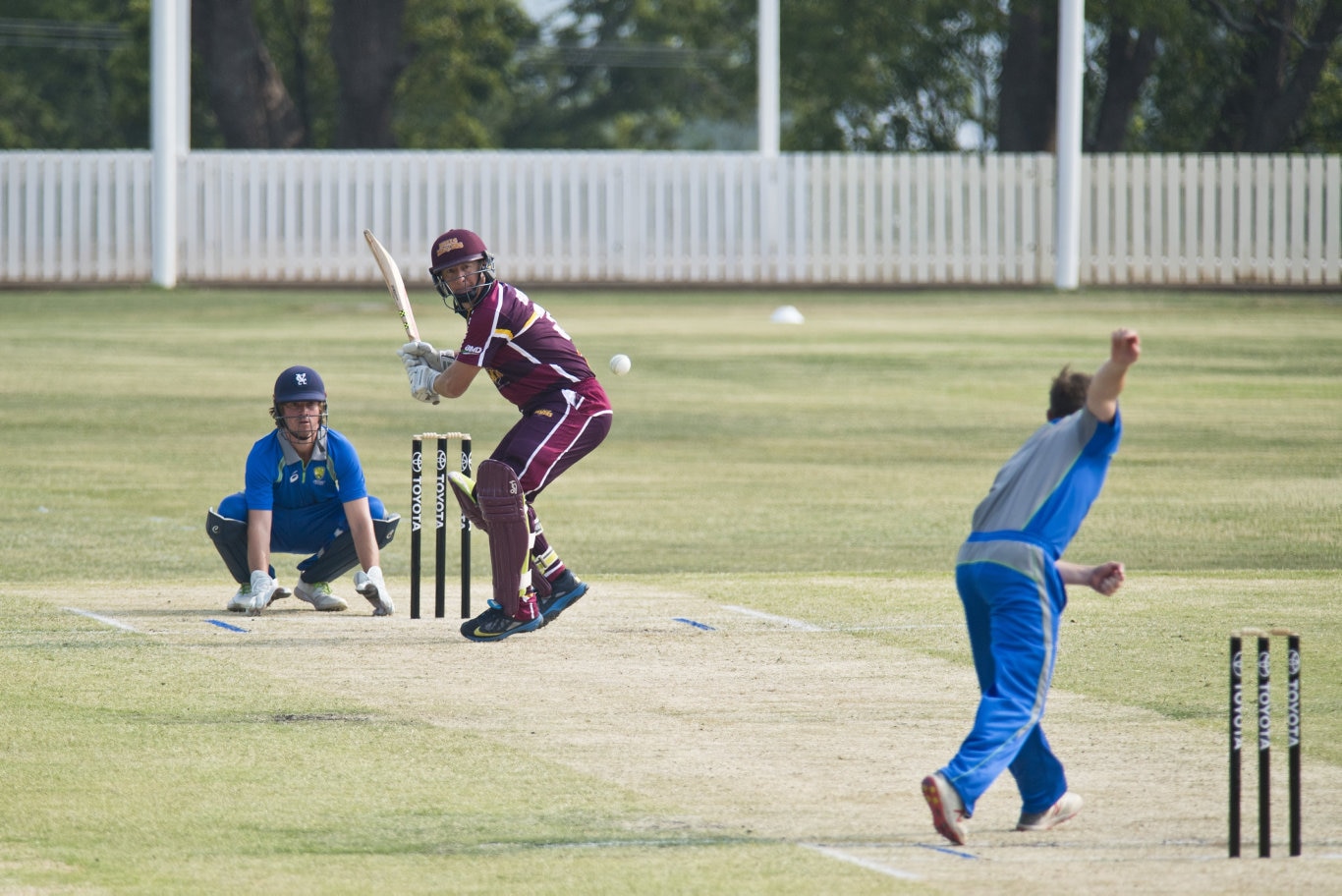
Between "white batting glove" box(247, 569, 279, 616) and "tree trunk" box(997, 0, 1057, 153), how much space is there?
33.8 meters

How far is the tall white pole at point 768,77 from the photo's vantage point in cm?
3744

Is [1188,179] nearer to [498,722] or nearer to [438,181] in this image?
[438,181]

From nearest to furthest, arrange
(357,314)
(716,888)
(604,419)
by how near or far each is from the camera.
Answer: (716,888) < (604,419) < (357,314)

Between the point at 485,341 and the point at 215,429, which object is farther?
the point at 215,429

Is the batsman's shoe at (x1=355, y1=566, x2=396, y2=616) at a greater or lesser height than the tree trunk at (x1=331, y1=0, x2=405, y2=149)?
lesser

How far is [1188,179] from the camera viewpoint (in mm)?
37188

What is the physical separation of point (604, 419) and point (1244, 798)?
3895 mm

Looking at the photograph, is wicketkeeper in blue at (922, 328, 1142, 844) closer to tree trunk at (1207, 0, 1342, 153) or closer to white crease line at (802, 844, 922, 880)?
white crease line at (802, 844, 922, 880)

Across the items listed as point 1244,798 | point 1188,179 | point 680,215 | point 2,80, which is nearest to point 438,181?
point 680,215

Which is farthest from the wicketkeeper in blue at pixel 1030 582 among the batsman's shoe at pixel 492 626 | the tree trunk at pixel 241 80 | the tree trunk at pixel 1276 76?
the tree trunk at pixel 241 80

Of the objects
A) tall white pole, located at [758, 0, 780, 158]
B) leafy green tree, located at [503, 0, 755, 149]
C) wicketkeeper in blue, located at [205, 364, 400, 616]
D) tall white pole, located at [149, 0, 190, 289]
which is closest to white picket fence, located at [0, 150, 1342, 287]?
tall white pole, located at [149, 0, 190, 289]

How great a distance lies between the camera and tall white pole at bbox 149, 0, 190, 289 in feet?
117

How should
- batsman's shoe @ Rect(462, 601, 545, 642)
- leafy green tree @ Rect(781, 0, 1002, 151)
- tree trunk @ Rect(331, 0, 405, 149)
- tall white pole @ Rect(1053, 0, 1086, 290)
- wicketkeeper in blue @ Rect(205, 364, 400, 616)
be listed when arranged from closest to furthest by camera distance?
1. batsman's shoe @ Rect(462, 601, 545, 642)
2. wicketkeeper in blue @ Rect(205, 364, 400, 616)
3. tall white pole @ Rect(1053, 0, 1086, 290)
4. tree trunk @ Rect(331, 0, 405, 149)
5. leafy green tree @ Rect(781, 0, 1002, 151)

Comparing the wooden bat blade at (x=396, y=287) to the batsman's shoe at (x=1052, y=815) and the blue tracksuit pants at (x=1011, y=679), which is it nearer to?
the blue tracksuit pants at (x=1011, y=679)
